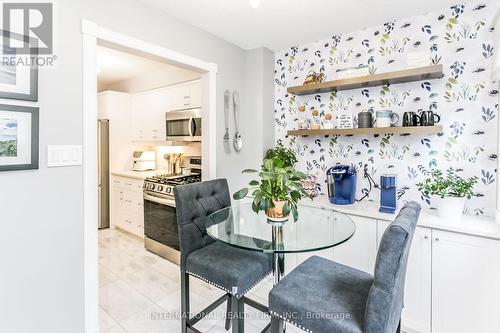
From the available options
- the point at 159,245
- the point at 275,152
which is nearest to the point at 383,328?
the point at 275,152

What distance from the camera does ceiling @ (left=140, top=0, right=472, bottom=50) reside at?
208 cm

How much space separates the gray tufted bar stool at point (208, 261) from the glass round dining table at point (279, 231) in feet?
0.38

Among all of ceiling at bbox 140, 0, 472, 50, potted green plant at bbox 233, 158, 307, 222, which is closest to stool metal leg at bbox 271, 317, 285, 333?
potted green plant at bbox 233, 158, 307, 222

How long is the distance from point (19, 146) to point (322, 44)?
2.72 metres

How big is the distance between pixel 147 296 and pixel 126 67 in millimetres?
3142

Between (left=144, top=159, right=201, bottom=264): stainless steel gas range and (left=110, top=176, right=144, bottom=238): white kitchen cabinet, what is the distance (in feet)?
1.15

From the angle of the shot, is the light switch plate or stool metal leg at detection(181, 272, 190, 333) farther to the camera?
stool metal leg at detection(181, 272, 190, 333)

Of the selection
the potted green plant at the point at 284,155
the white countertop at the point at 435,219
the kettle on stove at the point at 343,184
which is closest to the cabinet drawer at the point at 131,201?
the potted green plant at the point at 284,155

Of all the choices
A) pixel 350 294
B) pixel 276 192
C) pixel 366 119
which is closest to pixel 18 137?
pixel 276 192

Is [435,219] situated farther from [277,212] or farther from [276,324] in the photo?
[276,324]

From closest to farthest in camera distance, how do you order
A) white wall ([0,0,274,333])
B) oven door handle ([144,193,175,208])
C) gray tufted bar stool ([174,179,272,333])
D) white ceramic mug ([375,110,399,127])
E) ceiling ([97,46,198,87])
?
1. white wall ([0,0,274,333])
2. gray tufted bar stool ([174,179,272,333])
3. white ceramic mug ([375,110,399,127])
4. oven door handle ([144,193,175,208])
5. ceiling ([97,46,198,87])

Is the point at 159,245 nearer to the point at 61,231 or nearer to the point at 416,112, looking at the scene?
the point at 61,231

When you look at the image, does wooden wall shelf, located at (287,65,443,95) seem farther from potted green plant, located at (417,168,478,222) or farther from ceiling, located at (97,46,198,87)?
ceiling, located at (97,46,198,87)

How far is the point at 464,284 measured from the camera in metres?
1.76
